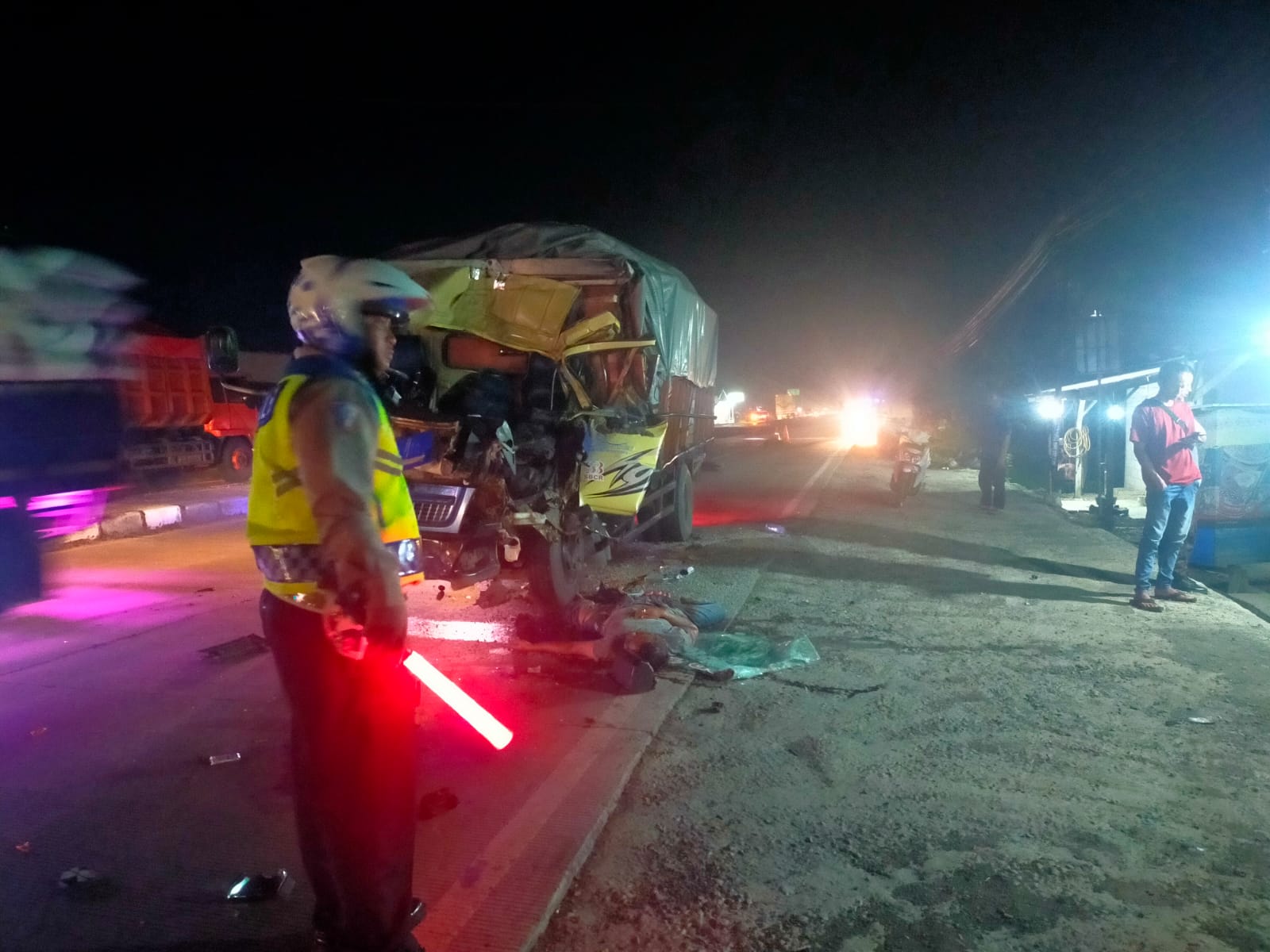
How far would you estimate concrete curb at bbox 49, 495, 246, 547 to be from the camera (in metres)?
11.4

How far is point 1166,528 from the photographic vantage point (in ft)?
22.7

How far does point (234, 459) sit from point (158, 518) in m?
7.22

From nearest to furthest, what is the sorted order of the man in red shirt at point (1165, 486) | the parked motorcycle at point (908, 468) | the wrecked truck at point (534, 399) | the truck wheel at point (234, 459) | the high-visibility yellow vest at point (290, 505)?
the high-visibility yellow vest at point (290, 505), the wrecked truck at point (534, 399), the man in red shirt at point (1165, 486), the parked motorcycle at point (908, 468), the truck wheel at point (234, 459)

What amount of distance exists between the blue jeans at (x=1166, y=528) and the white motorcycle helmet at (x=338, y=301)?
6755 mm

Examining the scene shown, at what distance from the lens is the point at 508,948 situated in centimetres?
259

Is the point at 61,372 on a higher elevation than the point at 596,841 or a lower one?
higher

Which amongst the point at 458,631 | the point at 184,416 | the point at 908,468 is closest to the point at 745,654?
the point at 458,631

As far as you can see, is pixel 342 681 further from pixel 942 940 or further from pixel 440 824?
pixel 942 940

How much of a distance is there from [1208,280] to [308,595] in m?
19.5

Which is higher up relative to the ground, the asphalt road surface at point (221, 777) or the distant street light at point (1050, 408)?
the distant street light at point (1050, 408)

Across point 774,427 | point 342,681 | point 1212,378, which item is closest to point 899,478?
point 1212,378

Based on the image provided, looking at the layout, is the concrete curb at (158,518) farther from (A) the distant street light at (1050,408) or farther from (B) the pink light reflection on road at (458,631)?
(A) the distant street light at (1050,408)

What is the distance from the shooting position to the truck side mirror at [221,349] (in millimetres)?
5230

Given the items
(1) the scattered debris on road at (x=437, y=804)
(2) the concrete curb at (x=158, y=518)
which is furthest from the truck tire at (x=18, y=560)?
(2) the concrete curb at (x=158, y=518)
